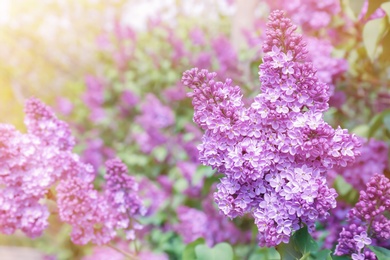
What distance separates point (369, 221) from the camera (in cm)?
146

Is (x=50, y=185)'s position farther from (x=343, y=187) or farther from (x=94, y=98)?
(x=94, y=98)

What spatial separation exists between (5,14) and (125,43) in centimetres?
182

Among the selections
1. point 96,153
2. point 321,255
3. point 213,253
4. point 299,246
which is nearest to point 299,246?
point 299,246

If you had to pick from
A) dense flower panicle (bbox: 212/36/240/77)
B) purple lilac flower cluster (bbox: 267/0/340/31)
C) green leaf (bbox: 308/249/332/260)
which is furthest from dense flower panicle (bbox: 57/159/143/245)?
dense flower panicle (bbox: 212/36/240/77)

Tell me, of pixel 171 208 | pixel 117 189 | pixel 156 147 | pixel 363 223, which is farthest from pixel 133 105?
pixel 363 223

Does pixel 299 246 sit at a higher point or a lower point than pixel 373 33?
lower

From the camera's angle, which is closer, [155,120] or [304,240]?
[304,240]

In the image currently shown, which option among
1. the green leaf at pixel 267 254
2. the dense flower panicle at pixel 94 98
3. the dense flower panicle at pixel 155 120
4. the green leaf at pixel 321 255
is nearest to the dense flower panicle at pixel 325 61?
the green leaf at pixel 267 254

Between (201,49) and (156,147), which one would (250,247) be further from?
(201,49)

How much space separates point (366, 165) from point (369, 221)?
3.08 ft

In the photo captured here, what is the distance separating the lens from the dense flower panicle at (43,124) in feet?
6.02

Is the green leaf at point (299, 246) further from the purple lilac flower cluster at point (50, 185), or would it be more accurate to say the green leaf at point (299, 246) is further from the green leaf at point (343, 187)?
the green leaf at point (343, 187)

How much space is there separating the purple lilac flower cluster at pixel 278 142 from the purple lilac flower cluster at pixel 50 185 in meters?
0.54

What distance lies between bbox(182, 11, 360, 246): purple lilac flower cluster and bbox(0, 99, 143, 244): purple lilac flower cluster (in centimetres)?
54
